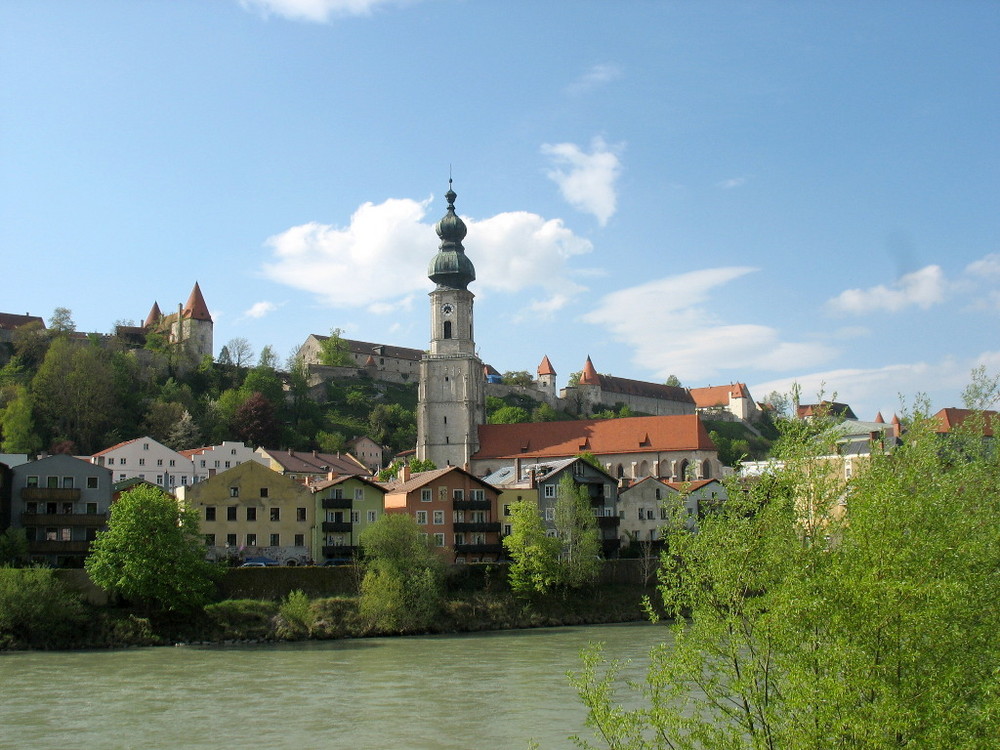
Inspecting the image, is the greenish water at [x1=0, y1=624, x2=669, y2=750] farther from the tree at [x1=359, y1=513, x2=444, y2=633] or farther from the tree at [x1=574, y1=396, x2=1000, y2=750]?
the tree at [x1=574, y1=396, x2=1000, y2=750]

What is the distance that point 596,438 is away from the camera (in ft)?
282

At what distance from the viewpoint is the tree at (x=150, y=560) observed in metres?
42.8

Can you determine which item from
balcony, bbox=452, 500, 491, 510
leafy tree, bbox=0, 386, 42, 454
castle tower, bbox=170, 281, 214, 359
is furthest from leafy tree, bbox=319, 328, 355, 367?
balcony, bbox=452, 500, 491, 510

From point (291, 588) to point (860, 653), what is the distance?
3840cm

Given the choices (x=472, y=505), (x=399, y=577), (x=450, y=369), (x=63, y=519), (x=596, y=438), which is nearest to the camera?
(x=399, y=577)

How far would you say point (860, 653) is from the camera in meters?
12.0

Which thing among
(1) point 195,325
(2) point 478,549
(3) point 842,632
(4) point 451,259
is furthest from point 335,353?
(3) point 842,632

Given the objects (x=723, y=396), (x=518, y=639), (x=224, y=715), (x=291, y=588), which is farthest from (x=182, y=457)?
(x=723, y=396)

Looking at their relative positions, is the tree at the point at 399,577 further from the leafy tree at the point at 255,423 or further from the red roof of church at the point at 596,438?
the leafy tree at the point at 255,423

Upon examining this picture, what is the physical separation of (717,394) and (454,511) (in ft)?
380

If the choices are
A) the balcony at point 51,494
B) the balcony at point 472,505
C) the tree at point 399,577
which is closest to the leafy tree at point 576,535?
the balcony at point 472,505

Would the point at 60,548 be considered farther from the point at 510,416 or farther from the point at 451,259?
the point at 510,416

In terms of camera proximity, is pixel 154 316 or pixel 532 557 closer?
pixel 532 557

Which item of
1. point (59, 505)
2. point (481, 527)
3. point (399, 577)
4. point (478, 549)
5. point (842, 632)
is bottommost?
point (399, 577)
